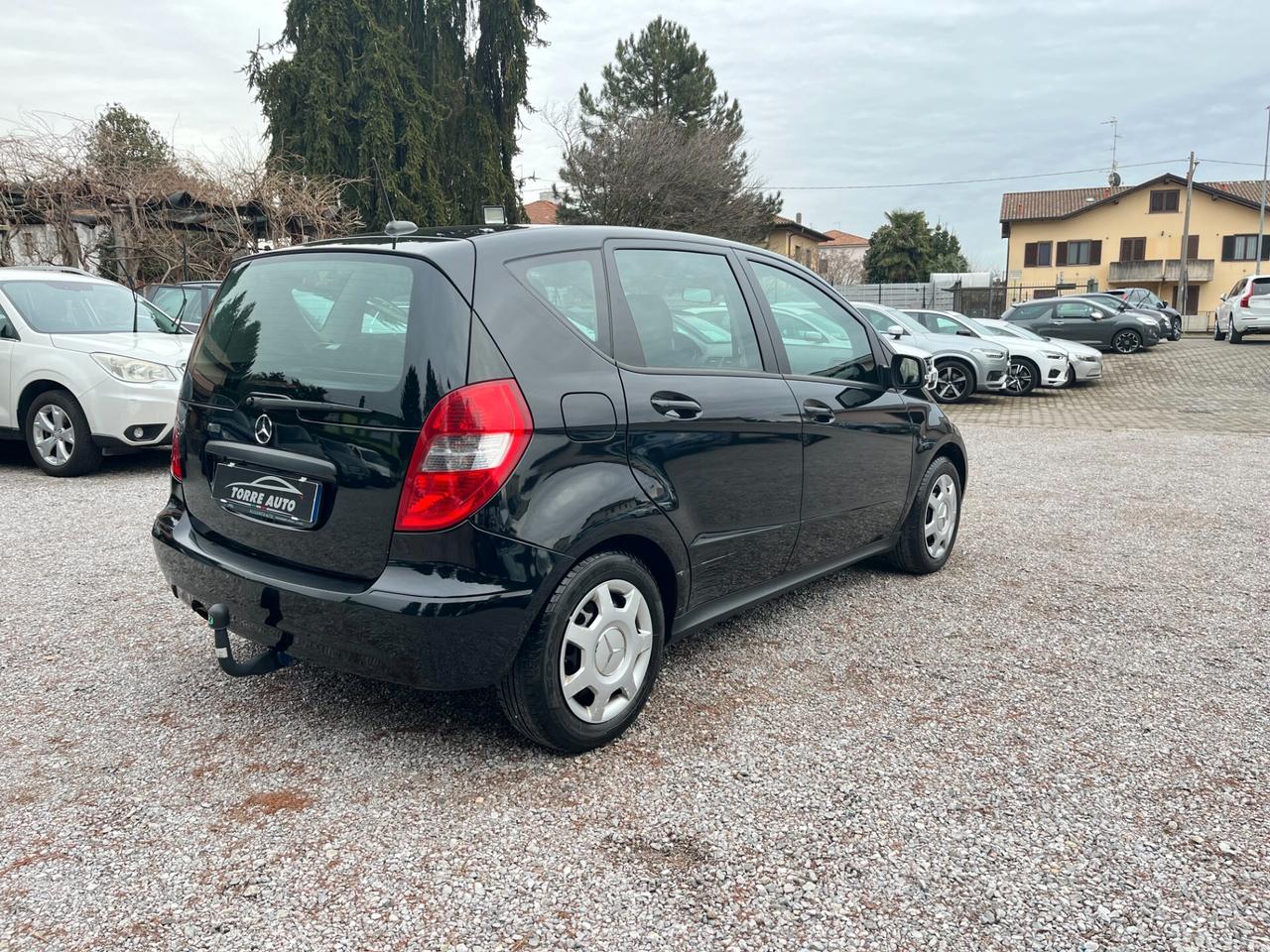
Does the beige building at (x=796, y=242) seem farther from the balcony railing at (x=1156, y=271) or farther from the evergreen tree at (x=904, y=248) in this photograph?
the balcony railing at (x=1156, y=271)

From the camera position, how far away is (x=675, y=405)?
3.18m

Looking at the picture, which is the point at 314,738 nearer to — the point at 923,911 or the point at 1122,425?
the point at 923,911

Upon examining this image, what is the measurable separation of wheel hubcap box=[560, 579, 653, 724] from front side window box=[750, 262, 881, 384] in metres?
1.34

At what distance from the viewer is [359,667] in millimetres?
2736

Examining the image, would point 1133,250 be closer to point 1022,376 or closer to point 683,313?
point 1022,376

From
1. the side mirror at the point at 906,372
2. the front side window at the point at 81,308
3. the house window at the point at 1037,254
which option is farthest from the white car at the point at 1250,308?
the house window at the point at 1037,254

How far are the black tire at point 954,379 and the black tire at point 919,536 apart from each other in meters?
10.3

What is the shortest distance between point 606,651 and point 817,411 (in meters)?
1.46

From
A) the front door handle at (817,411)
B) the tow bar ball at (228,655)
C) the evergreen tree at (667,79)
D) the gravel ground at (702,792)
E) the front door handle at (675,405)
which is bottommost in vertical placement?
the gravel ground at (702,792)

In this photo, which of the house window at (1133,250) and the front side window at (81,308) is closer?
the front side window at (81,308)

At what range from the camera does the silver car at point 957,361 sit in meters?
14.8

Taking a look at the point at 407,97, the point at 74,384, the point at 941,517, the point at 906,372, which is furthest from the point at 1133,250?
the point at 74,384

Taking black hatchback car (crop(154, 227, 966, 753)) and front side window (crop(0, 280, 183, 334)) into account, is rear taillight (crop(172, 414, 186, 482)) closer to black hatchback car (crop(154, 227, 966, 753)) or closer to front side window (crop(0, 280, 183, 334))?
black hatchback car (crop(154, 227, 966, 753))

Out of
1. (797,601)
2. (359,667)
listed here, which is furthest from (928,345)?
(359,667)
